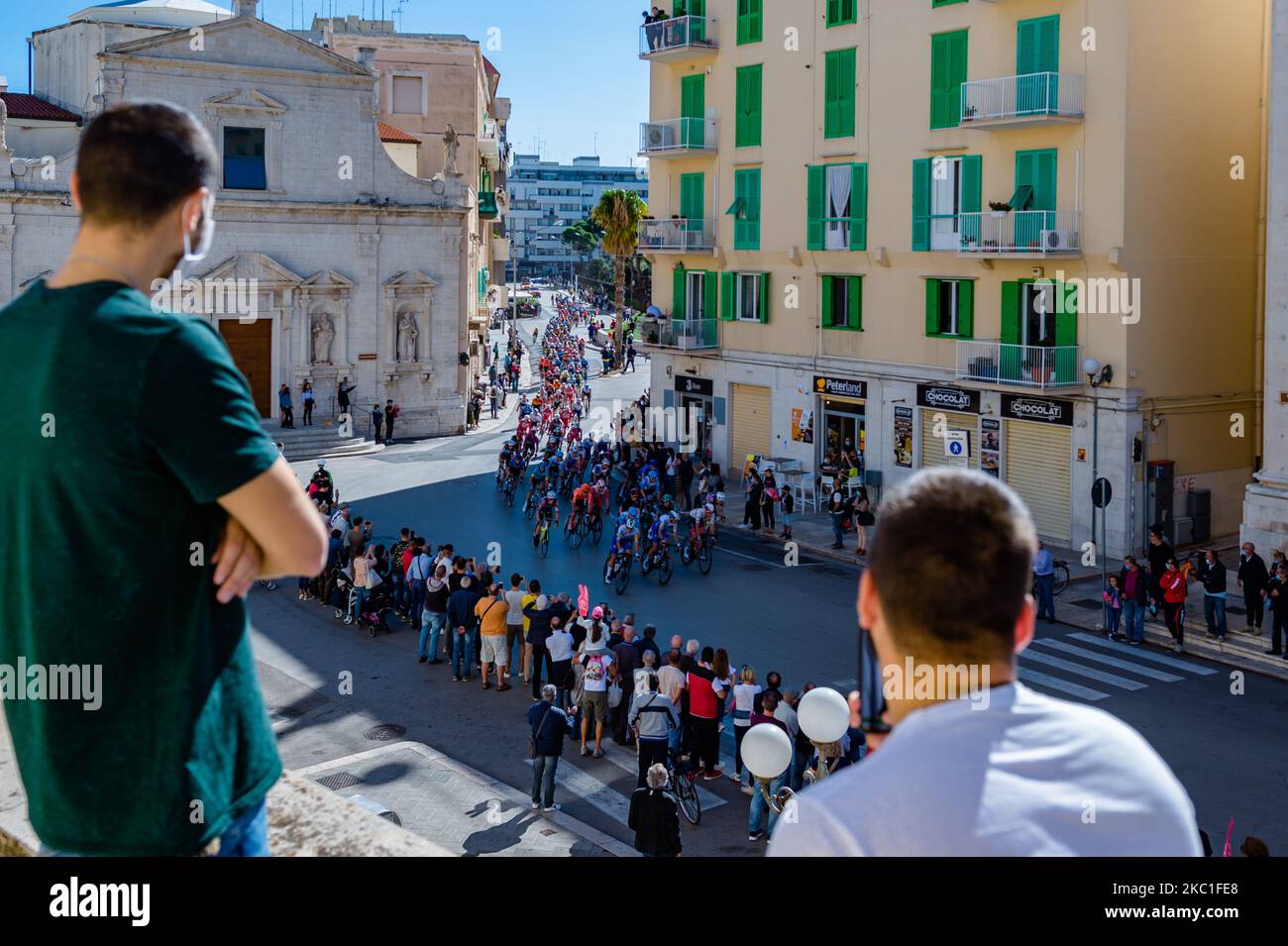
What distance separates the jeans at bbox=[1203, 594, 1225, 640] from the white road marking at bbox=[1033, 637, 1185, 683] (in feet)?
6.12

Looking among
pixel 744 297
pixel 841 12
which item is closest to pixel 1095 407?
pixel 841 12

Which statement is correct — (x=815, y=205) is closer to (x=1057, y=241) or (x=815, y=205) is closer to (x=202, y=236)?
(x=1057, y=241)

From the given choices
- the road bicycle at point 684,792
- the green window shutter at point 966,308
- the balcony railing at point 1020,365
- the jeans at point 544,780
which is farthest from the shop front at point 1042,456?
the jeans at point 544,780

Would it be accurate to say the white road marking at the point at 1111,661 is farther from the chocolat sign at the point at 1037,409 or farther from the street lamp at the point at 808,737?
the street lamp at the point at 808,737

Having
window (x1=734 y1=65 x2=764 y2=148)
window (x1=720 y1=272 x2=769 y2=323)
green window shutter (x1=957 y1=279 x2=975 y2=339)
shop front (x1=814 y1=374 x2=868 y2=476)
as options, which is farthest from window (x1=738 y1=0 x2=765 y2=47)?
green window shutter (x1=957 y1=279 x2=975 y2=339)

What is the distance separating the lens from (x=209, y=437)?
2424mm

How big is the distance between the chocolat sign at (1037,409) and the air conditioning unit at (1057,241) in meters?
3.13

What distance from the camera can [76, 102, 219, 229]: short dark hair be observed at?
262cm

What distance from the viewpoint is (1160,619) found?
2400 cm

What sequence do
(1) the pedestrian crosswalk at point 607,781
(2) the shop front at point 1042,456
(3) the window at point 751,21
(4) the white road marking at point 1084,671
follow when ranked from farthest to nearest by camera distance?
(3) the window at point 751,21
(2) the shop front at point 1042,456
(4) the white road marking at point 1084,671
(1) the pedestrian crosswalk at point 607,781

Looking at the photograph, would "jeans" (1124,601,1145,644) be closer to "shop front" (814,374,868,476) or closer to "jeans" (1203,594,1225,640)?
"jeans" (1203,594,1225,640)

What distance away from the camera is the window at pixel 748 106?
38.3m
